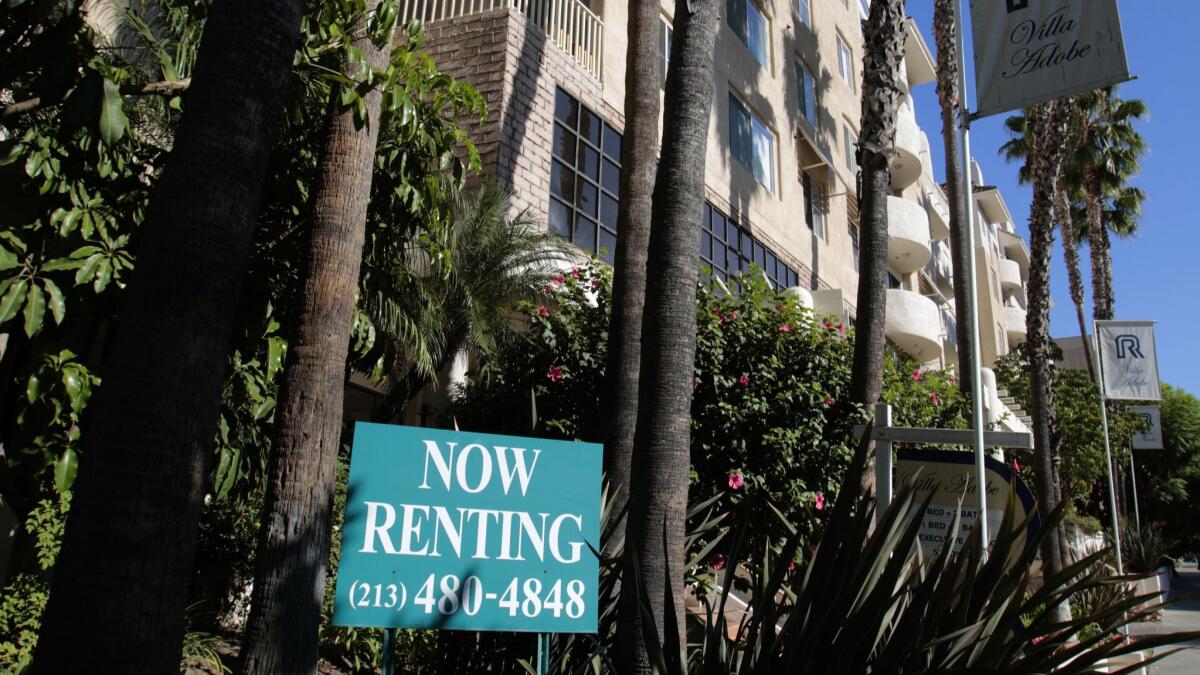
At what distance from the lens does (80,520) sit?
2332 mm

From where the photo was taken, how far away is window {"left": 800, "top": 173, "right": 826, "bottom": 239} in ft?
75.6

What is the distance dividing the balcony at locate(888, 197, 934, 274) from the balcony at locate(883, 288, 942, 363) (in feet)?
5.52

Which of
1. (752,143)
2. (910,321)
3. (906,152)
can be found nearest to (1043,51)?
(752,143)

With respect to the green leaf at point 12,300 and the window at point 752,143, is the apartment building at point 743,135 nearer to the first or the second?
the window at point 752,143

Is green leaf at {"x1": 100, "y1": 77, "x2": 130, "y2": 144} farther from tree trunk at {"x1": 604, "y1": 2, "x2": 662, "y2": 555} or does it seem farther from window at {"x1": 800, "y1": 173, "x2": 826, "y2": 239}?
window at {"x1": 800, "y1": 173, "x2": 826, "y2": 239}

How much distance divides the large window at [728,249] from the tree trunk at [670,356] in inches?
387

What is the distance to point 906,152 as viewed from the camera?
2689 cm

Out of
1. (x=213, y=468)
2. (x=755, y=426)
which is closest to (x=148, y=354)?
(x=213, y=468)

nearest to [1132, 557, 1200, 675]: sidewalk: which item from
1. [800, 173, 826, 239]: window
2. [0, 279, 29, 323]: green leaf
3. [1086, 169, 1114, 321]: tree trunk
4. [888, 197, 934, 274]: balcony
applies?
[0, 279, 29, 323]: green leaf

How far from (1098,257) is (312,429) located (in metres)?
33.5

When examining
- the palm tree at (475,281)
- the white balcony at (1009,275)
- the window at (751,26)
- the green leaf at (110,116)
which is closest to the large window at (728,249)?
the window at (751,26)

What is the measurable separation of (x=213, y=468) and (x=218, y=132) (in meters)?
4.46

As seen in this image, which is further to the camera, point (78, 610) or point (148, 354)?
point (148, 354)

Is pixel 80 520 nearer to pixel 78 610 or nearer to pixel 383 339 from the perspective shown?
pixel 78 610
